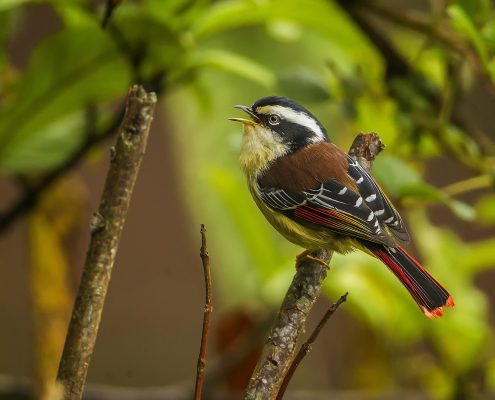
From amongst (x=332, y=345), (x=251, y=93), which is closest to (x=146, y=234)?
(x=332, y=345)

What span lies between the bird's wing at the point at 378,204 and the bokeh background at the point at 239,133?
137mm

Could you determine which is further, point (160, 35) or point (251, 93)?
point (251, 93)

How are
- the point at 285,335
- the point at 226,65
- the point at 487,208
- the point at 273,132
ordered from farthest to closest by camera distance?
the point at 487,208
the point at 226,65
the point at 273,132
the point at 285,335

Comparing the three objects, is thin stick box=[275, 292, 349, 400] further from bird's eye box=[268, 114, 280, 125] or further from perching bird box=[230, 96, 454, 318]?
bird's eye box=[268, 114, 280, 125]

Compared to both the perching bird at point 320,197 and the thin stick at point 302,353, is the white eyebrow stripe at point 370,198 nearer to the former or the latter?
the perching bird at point 320,197

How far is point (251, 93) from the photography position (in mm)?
1767

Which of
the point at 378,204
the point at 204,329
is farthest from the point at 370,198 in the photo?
the point at 204,329

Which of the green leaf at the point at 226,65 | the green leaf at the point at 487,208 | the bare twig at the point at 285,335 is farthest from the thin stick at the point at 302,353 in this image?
the green leaf at the point at 487,208

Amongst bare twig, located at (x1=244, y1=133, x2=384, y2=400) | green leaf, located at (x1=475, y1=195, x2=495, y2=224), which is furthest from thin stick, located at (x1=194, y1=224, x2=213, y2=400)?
green leaf, located at (x1=475, y1=195, x2=495, y2=224)

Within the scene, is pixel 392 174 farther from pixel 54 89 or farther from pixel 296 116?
pixel 54 89

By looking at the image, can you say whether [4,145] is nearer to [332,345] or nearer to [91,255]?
[91,255]

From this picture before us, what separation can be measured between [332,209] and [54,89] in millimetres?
651

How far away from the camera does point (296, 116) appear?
104 centimetres

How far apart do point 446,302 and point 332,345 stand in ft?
5.72
